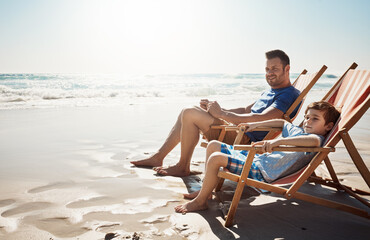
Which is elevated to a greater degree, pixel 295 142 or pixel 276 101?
pixel 276 101

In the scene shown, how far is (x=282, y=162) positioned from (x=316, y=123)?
0.45 meters

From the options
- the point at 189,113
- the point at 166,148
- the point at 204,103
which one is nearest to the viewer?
the point at 189,113

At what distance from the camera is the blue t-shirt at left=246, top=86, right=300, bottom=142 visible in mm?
3150

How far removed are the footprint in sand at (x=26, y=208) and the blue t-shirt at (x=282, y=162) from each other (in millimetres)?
1931

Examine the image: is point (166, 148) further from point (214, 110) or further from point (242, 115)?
point (242, 115)

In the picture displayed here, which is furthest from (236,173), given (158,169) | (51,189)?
(51,189)

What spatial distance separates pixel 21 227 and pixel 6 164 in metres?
1.98

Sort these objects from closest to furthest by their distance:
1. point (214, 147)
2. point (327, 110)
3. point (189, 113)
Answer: point (327, 110) → point (214, 147) → point (189, 113)

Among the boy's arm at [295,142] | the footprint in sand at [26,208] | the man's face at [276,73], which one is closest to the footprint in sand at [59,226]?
the footprint in sand at [26,208]

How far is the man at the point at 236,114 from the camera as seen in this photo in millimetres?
3131

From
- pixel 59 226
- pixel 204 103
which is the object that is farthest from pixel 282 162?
pixel 59 226

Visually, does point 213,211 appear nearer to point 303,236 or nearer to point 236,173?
point 236,173

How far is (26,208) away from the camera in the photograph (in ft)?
8.21

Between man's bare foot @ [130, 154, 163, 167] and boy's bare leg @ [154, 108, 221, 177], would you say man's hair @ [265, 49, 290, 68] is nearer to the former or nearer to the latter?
boy's bare leg @ [154, 108, 221, 177]
